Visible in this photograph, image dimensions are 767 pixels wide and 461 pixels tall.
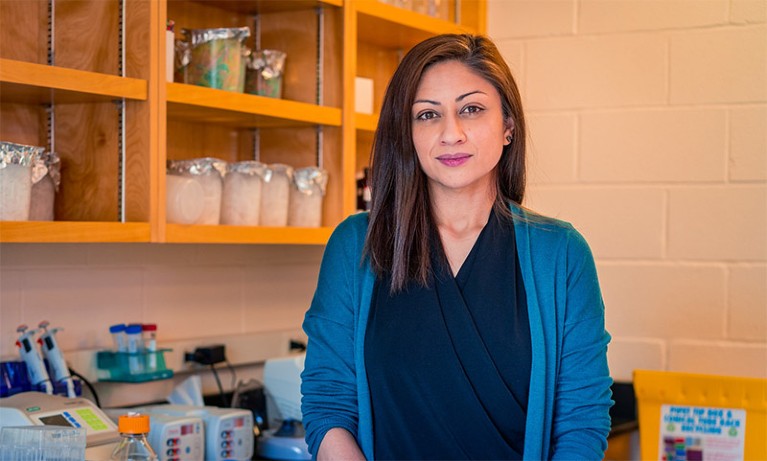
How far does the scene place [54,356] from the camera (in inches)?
89.4

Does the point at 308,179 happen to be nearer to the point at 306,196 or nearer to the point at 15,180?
the point at 306,196

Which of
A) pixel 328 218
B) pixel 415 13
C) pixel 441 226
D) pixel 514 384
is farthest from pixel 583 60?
pixel 514 384

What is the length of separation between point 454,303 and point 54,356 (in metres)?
1.01

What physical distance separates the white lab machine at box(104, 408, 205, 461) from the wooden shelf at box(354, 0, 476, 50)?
1.18 metres

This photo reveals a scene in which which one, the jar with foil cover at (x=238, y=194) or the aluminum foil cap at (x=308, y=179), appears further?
the aluminum foil cap at (x=308, y=179)

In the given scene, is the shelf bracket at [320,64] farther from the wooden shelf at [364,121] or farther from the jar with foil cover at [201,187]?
the jar with foil cover at [201,187]

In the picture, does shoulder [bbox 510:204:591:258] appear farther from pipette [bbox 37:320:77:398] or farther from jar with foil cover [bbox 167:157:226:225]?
pipette [bbox 37:320:77:398]

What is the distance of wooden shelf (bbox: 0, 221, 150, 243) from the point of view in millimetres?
1936

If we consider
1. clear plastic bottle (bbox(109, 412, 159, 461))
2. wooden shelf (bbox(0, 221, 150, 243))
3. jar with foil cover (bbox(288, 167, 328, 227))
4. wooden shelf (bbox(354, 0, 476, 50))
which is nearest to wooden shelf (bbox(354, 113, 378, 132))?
jar with foil cover (bbox(288, 167, 328, 227))

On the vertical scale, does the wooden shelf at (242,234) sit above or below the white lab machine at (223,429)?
above

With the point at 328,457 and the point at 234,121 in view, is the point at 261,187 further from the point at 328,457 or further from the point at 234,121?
the point at 328,457

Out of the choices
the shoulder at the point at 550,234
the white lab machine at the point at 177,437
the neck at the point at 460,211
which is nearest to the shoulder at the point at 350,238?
the neck at the point at 460,211

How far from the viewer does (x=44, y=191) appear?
214 cm

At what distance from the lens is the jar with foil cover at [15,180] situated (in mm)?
1977
